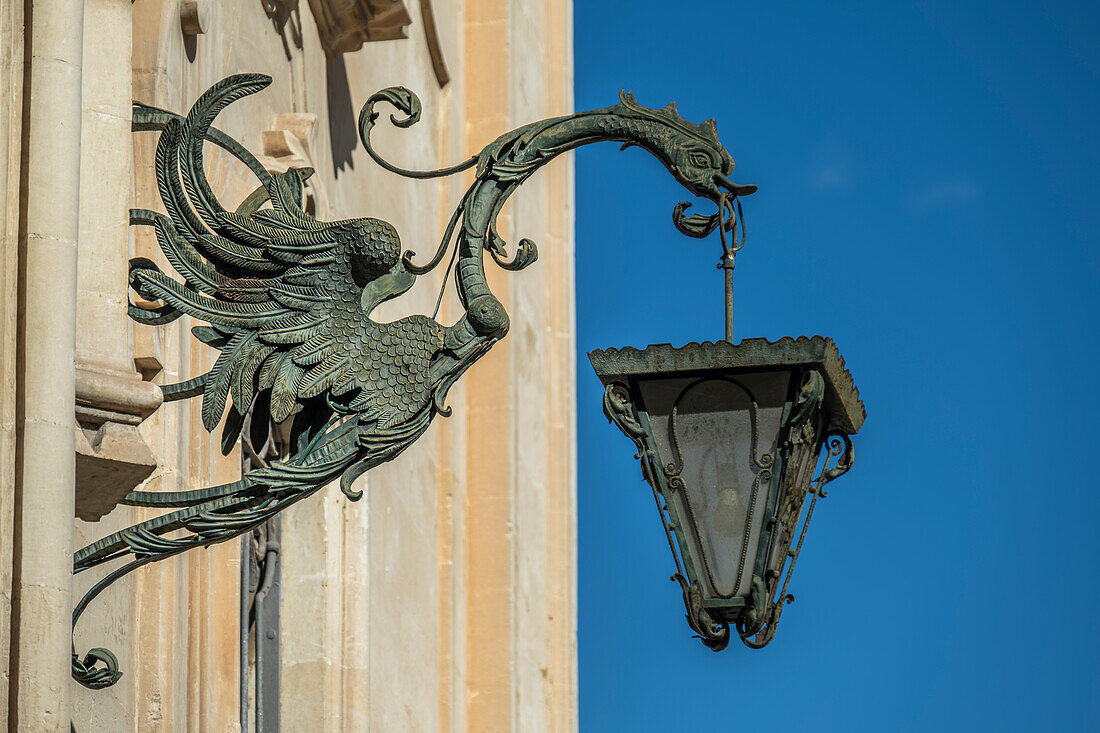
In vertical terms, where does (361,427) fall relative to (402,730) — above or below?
above

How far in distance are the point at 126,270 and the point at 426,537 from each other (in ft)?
20.7

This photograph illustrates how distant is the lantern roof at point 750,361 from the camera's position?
543 centimetres

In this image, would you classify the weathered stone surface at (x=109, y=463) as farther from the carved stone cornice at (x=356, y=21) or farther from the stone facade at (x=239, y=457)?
the carved stone cornice at (x=356, y=21)

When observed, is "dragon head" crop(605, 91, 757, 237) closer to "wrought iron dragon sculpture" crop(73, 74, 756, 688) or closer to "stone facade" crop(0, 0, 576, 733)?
"wrought iron dragon sculpture" crop(73, 74, 756, 688)

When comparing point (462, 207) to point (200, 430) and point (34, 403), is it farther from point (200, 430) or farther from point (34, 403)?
point (200, 430)

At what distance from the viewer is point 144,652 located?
6734 mm

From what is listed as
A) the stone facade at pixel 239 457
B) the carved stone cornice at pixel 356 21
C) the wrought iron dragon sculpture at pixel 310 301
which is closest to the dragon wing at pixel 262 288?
the wrought iron dragon sculpture at pixel 310 301

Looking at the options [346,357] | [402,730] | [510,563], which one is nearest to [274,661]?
[402,730]

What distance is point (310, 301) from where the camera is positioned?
5.19 m

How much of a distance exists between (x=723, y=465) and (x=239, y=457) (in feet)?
10.2

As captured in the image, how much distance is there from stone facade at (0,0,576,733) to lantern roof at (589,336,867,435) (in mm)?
1211

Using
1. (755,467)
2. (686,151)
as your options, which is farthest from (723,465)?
(686,151)

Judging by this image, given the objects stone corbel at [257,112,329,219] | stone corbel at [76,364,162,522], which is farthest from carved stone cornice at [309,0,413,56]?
stone corbel at [76,364,162,522]

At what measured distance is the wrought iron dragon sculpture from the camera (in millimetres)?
5023
